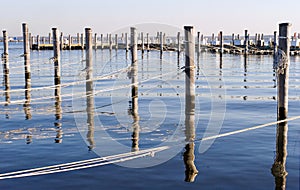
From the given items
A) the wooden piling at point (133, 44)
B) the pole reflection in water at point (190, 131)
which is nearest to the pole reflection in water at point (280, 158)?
the pole reflection in water at point (190, 131)

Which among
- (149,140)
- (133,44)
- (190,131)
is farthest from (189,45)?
(133,44)

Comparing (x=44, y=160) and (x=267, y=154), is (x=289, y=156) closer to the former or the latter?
(x=267, y=154)

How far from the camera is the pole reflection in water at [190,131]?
7738 millimetres

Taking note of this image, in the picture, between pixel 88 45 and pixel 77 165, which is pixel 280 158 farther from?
pixel 88 45

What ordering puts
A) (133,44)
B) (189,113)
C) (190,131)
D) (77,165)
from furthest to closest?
(133,44), (189,113), (190,131), (77,165)

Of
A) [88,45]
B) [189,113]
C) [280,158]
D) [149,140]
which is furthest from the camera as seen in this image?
[88,45]

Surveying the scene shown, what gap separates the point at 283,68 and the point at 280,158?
2.57 meters

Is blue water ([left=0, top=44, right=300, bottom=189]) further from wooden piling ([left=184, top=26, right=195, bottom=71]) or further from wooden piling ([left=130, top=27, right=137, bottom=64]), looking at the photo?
wooden piling ([left=184, top=26, right=195, bottom=71])

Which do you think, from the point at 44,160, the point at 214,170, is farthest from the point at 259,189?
the point at 44,160

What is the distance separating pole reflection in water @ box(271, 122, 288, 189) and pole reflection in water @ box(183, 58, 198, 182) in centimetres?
143

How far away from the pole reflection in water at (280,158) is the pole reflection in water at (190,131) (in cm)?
143

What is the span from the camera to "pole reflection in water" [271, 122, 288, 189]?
7207 mm

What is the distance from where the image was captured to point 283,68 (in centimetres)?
1010

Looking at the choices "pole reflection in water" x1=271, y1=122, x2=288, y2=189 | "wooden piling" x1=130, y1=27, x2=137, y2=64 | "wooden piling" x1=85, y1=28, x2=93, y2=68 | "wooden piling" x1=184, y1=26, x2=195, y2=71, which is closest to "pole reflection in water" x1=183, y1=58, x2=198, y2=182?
"wooden piling" x1=184, y1=26, x2=195, y2=71
